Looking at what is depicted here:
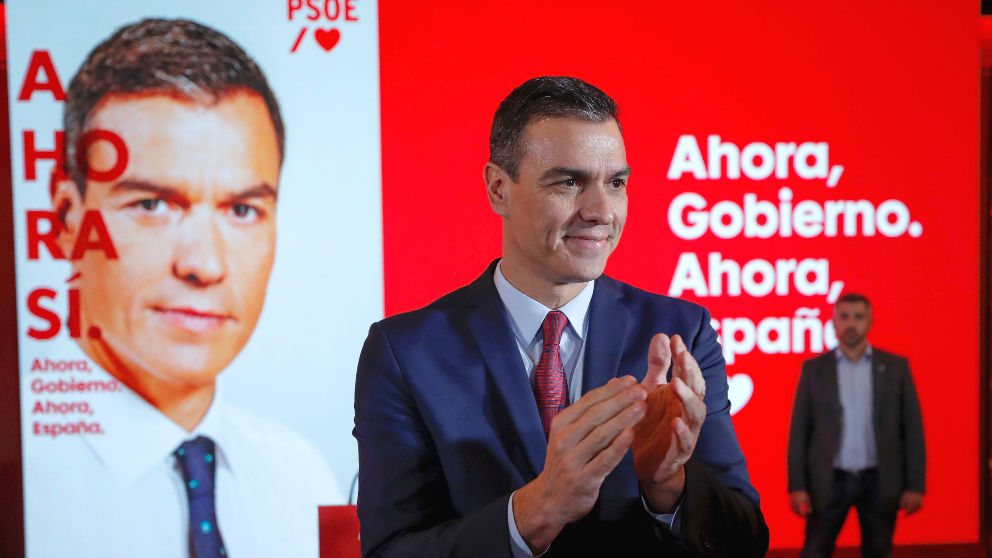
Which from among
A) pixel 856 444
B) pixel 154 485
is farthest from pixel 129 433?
pixel 856 444

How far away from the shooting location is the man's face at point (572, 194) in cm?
132

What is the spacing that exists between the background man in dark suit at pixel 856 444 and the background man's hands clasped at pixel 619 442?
8.95 feet

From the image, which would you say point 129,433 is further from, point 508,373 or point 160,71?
point 508,373

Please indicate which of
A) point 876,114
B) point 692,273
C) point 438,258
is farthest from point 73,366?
point 876,114

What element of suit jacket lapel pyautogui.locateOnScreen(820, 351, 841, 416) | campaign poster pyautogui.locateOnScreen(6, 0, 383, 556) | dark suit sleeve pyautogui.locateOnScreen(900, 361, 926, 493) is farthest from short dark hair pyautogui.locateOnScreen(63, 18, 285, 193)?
dark suit sleeve pyautogui.locateOnScreen(900, 361, 926, 493)

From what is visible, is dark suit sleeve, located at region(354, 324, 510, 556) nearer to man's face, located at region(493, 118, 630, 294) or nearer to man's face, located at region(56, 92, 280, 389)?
man's face, located at region(493, 118, 630, 294)

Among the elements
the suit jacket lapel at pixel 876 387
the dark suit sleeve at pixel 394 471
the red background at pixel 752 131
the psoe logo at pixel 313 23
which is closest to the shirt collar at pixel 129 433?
the red background at pixel 752 131

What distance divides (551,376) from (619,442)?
32 centimetres

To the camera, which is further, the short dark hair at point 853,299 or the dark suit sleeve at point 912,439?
the short dark hair at point 853,299

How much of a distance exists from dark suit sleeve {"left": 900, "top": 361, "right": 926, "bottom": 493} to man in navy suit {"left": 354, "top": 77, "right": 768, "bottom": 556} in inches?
105

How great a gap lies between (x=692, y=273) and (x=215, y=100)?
2.28 metres

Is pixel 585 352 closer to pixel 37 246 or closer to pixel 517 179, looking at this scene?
pixel 517 179

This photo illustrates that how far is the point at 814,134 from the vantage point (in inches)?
148

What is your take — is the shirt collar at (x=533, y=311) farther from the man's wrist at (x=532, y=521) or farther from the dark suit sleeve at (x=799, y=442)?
the dark suit sleeve at (x=799, y=442)
